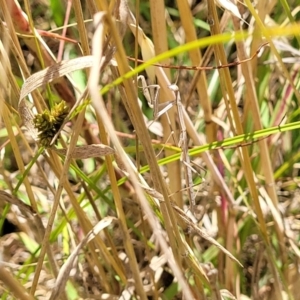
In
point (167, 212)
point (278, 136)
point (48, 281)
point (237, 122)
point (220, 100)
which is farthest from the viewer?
point (220, 100)

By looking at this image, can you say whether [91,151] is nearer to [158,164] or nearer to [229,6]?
[158,164]

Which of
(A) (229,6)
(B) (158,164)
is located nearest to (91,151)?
(B) (158,164)

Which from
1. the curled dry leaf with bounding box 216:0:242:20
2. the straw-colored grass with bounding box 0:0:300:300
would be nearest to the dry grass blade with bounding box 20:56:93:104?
the straw-colored grass with bounding box 0:0:300:300

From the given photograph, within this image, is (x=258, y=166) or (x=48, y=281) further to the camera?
(x=258, y=166)

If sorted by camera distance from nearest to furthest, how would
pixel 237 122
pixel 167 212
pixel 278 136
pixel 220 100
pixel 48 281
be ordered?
pixel 167 212 < pixel 237 122 < pixel 48 281 < pixel 278 136 < pixel 220 100

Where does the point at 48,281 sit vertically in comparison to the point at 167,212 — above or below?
below

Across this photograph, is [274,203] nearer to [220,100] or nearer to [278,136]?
[278,136]

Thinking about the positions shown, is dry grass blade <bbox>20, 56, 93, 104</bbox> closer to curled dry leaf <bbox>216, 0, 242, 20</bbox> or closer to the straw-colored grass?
the straw-colored grass

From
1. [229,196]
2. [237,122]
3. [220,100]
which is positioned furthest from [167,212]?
[220,100]
